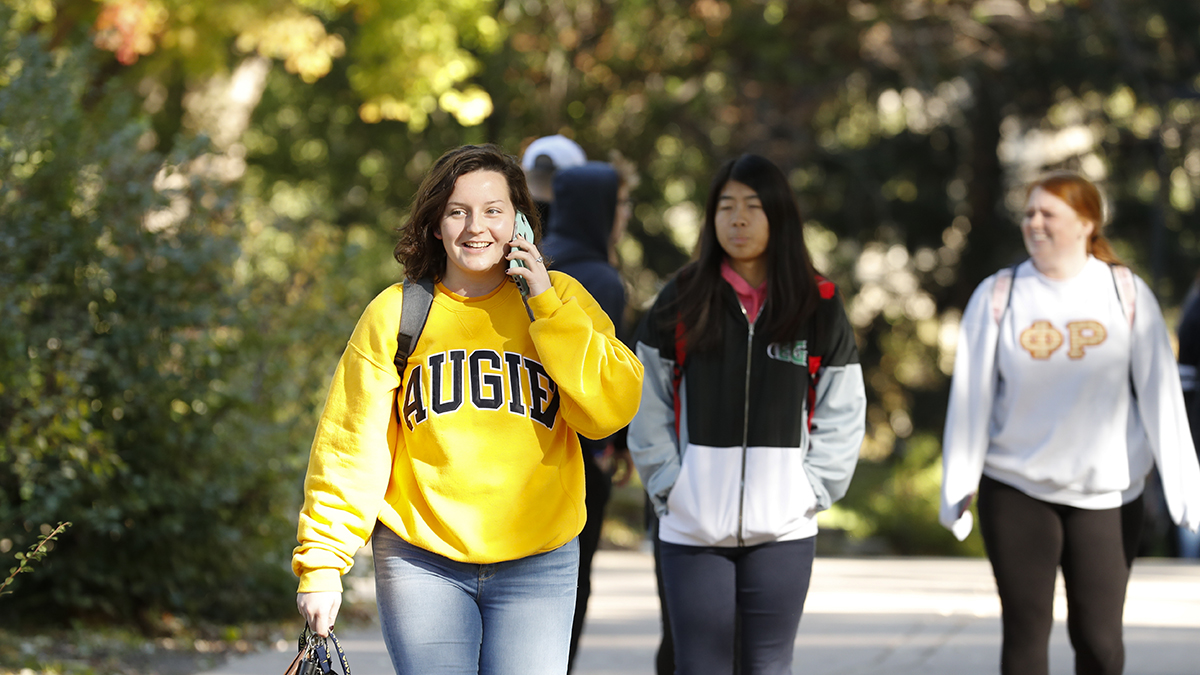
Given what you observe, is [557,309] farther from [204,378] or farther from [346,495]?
[204,378]

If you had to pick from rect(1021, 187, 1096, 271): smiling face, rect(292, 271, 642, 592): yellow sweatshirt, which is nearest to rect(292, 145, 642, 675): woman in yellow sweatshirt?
rect(292, 271, 642, 592): yellow sweatshirt

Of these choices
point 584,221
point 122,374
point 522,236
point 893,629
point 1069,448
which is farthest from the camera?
point 893,629

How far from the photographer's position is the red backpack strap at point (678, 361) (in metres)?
3.65

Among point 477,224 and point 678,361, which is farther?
point 678,361

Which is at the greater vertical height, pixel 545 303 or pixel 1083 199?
pixel 1083 199

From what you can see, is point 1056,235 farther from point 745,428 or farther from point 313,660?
point 313,660

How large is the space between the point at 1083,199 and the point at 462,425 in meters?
2.55

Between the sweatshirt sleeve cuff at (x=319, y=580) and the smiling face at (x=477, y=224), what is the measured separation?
2.24 feet

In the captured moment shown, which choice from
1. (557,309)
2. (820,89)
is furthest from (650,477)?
(820,89)

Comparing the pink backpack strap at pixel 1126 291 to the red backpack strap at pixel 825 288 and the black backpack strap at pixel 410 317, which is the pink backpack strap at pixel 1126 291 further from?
the black backpack strap at pixel 410 317

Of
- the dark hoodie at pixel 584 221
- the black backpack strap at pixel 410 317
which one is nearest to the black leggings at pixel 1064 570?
the dark hoodie at pixel 584 221

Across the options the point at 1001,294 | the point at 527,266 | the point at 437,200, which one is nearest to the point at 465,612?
the point at 527,266

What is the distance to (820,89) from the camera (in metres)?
14.8

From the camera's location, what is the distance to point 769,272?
3.68 metres
